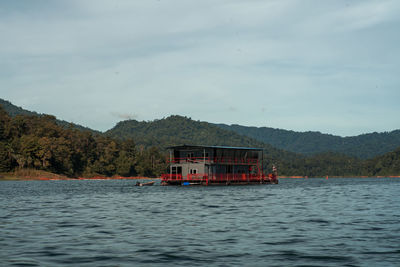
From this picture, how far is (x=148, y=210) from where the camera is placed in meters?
35.7

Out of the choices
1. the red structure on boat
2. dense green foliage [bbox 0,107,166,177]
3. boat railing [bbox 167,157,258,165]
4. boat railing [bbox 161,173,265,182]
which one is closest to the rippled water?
boat railing [bbox 161,173,265,182]

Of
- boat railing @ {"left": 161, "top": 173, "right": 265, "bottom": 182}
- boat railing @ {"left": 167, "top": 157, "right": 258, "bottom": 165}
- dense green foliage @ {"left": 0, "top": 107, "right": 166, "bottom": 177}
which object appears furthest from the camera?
dense green foliage @ {"left": 0, "top": 107, "right": 166, "bottom": 177}

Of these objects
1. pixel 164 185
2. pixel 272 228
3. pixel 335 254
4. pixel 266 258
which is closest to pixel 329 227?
pixel 272 228

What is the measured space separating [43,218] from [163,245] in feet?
45.0

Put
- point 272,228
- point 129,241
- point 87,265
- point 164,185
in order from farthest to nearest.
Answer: point 164,185, point 272,228, point 129,241, point 87,265

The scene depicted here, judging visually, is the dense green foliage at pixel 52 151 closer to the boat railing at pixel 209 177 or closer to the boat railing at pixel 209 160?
the boat railing at pixel 209 177

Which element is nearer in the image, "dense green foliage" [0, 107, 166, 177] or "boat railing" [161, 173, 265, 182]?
"boat railing" [161, 173, 265, 182]

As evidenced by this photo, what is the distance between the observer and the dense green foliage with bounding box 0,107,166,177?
152 metres

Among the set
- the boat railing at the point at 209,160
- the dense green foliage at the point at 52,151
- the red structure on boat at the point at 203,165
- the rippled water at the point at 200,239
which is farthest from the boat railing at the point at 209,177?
the dense green foliage at the point at 52,151

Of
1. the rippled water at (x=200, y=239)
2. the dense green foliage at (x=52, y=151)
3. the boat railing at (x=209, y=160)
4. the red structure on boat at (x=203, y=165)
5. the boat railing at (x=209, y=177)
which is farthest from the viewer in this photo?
the dense green foliage at (x=52, y=151)

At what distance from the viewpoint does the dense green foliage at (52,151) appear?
498 feet

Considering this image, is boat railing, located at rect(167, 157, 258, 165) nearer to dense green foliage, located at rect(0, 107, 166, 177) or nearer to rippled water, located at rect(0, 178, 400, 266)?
rippled water, located at rect(0, 178, 400, 266)

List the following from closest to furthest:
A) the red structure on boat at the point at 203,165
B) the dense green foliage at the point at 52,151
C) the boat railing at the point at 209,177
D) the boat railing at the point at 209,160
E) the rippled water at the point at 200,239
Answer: the rippled water at the point at 200,239
the boat railing at the point at 209,177
the red structure on boat at the point at 203,165
the boat railing at the point at 209,160
the dense green foliage at the point at 52,151

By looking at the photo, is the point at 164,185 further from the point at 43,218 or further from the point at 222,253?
the point at 222,253
